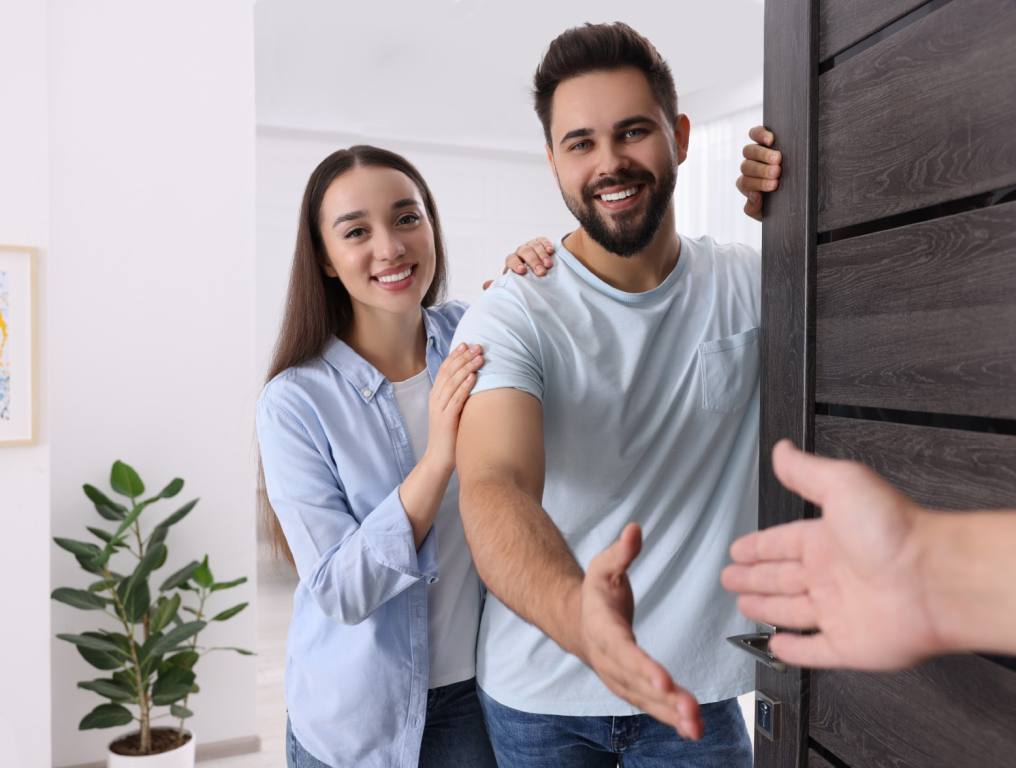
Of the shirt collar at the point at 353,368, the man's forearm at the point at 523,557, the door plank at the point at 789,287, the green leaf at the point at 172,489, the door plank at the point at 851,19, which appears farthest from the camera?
the green leaf at the point at 172,489

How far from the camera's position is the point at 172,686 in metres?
3.29

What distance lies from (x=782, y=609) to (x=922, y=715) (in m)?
0.43

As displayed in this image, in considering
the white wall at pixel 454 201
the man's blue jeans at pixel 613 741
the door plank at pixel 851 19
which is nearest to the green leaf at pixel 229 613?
the man's blue jeans at pixel 613 741

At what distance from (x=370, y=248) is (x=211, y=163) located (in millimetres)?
2192

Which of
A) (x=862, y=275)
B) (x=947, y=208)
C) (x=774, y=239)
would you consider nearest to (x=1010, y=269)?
(x=947, y=208)

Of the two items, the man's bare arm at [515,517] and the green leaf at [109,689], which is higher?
the man's bare arm at [515,517]

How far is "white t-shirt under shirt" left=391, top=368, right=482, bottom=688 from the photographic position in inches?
65.5

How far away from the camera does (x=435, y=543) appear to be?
1641 millimetres

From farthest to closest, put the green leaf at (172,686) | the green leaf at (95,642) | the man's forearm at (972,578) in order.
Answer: the green leaf at (172,686) → the green leaf at (95,642) → the man's forearm at (972,578)

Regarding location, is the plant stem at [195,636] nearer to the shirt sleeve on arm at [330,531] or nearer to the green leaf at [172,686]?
the green leaf at [172,686]

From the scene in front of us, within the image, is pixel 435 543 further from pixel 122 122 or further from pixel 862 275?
pixel 122 122

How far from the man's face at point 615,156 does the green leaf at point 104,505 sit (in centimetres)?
242

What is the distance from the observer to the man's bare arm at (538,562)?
0.70 meters

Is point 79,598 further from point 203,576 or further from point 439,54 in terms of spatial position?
point 439,54
